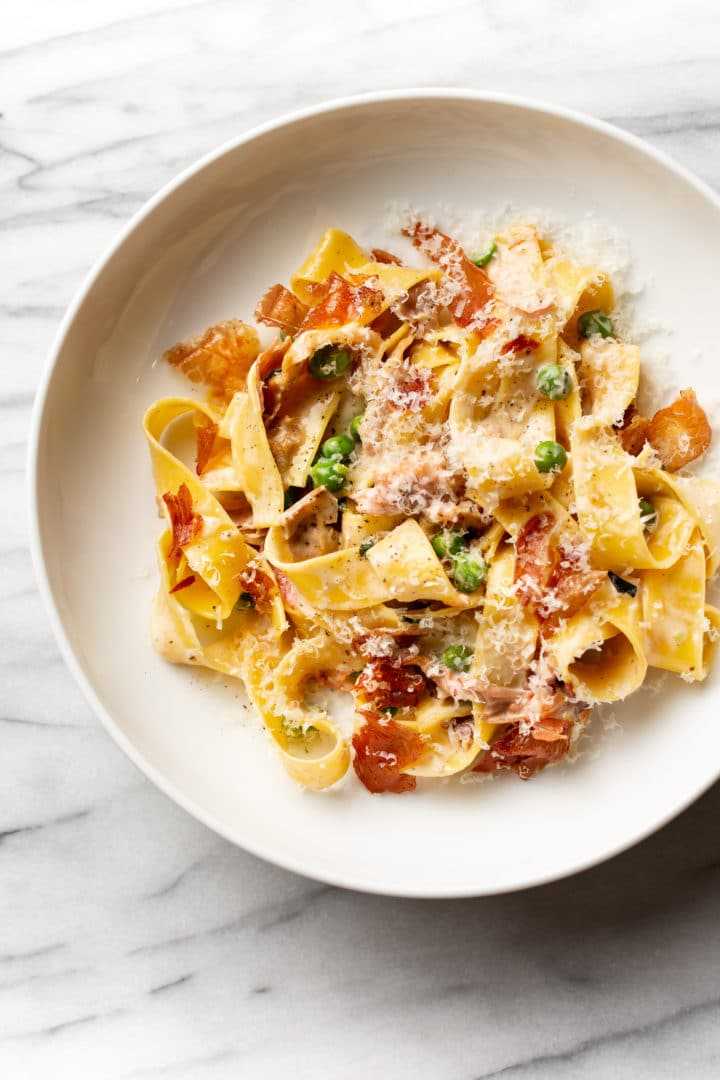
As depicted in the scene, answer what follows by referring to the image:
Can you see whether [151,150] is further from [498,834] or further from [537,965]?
[537,965]

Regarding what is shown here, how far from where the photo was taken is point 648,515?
4000mm

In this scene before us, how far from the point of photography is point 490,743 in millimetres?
4020

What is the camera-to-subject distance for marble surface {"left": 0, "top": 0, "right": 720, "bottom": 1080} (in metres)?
4.54

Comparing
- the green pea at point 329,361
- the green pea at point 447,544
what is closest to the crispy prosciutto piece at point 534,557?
the green pea at point 447,544

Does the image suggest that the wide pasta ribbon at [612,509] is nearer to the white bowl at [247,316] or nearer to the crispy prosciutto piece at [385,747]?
the white bowl at [247,316]

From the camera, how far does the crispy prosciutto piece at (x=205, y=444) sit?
4.25m

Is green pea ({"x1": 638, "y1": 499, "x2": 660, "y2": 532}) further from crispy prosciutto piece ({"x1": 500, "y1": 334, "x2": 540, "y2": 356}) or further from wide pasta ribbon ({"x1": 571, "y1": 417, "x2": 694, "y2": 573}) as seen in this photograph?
crispy prosciutto piece ({"x1": 500, "y1": 334, "x2": 540, "y2": 356})

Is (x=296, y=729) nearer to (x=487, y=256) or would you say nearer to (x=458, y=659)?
(x=458, y=659)

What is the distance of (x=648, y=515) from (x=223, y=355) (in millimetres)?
2032

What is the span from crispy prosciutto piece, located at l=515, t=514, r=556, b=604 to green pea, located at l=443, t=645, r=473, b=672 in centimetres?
37

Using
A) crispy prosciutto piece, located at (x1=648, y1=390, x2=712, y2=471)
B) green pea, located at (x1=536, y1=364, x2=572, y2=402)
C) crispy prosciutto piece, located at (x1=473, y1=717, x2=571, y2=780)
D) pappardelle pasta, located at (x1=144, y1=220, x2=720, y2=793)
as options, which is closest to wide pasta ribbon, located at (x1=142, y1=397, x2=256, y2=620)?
pappardelle pasta, located at (x1=144, y1=220, x2=720, y2=793)

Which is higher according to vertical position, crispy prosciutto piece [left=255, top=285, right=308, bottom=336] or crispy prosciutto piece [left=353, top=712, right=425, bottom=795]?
crispy prosciutto piece [left=255, top=285, right=308, bottom=336]

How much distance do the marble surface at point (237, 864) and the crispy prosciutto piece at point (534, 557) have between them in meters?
1.56

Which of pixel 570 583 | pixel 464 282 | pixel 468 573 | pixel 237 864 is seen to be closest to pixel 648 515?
pixel 570 583
